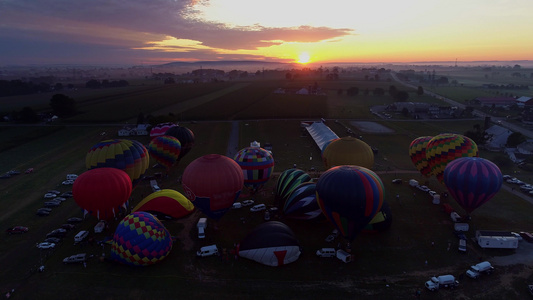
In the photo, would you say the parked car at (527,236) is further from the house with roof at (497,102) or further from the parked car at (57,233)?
the house with roof at (497,102)

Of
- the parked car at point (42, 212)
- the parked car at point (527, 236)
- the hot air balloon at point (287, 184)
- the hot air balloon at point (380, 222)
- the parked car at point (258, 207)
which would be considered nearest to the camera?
the parked car at point (527, 236)

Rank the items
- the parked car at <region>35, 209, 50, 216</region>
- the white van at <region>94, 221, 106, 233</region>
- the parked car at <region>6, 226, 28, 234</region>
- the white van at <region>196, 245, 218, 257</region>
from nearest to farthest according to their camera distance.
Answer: the white van at <region>196, 245, 218, 257</region> → the white van at <region>94, 221, 106, 233</region> → the parked car at <region>6, 226, 28, 234</region> → the parked car at <region>35, 209, 50, 216</region>

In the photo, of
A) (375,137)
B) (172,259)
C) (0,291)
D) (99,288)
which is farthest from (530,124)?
(0,291)

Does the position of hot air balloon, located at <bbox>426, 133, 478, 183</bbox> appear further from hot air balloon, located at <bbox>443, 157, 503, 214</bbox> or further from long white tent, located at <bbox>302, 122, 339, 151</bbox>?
long white tent, located at <bbox>302, 122, 339, 151</bbox>

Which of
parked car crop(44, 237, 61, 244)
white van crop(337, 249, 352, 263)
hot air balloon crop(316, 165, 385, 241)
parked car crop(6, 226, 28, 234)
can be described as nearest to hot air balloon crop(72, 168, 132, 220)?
parked car crop(44, 237, 61, 244)

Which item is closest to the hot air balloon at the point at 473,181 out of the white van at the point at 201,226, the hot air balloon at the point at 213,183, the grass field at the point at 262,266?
the grass field at the point at 262,266

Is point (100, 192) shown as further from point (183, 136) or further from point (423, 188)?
point (423, 188)

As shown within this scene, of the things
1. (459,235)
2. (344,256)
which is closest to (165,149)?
(344,256)
